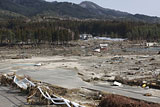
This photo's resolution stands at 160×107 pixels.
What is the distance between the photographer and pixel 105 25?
129m

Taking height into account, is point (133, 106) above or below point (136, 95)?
above

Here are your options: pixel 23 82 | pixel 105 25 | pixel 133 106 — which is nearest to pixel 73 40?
pixel 105 25

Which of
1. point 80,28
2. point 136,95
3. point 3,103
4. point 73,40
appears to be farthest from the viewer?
point 80,28

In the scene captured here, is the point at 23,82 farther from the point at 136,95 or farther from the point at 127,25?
the point at 127,25

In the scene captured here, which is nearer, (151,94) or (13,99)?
(13,99)

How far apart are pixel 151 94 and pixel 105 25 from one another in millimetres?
116327

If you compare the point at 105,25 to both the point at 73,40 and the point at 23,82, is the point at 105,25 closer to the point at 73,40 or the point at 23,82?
the point at 73,40

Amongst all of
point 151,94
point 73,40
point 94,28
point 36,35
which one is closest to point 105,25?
point 94,28

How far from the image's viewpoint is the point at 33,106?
10266mm

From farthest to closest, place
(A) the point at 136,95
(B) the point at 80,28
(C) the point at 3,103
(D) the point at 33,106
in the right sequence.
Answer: (B) the point at 80,28
(A) the point at 136,95
(C) the point at 3,103
(D) the point at 33,106

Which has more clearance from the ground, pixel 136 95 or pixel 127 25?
pixel 127 25

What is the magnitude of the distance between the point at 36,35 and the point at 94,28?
5487 centimetres

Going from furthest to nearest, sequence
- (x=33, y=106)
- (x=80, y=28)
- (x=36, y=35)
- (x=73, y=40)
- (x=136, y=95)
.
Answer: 1. (x=80, y=28)
2. (x=73, y=40)
3. (x=36, y=35)
4. (x=136, y=95)
5. (x=33, y=106)

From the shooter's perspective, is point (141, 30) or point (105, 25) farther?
point (105, 25)
